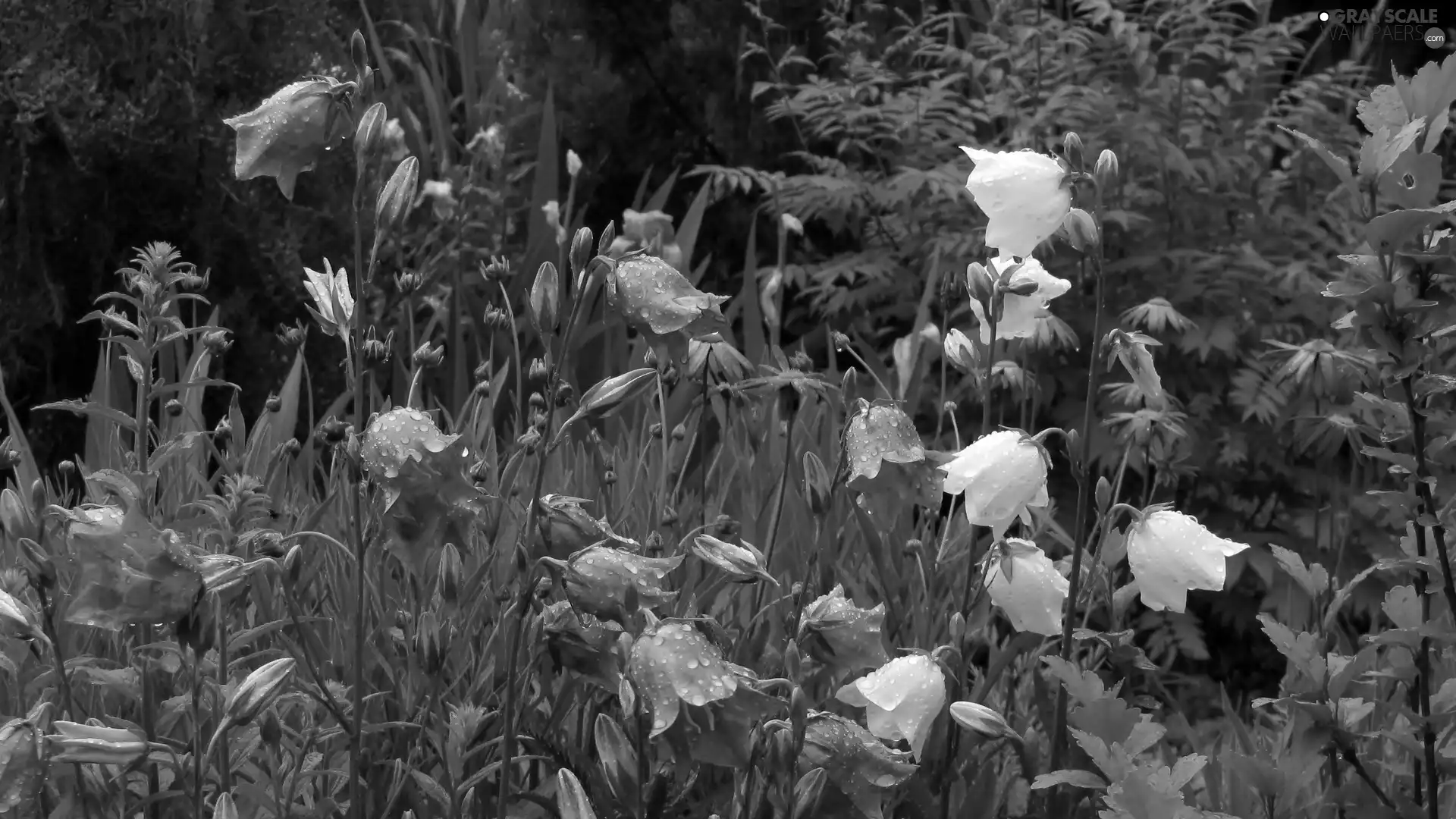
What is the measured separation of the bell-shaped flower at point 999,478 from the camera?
1253 millimetres

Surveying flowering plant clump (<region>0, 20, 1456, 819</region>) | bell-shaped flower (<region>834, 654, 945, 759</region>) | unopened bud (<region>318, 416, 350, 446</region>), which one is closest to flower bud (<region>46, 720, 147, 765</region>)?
flowering plant clump (<region>0, 20, 1456, 819</region>)

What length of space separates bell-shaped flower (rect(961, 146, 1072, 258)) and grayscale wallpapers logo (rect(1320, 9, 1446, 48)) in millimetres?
3917

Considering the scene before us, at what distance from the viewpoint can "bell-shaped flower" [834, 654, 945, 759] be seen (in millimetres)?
1242

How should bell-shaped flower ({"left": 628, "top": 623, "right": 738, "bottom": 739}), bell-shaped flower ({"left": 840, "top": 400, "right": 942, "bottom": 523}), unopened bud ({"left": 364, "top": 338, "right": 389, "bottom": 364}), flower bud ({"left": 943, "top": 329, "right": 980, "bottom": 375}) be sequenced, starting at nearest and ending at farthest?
bell-shaped flower ({"left": 628, "top": 623, "right": 738, "bottom": 739}), unopened bud ({"left": 364, "top": 338, "right": 389, "bottom": 364}), bell-shaped flower ({"left": 840, "top": 400, "right": 942, "bottom": 523}), flower bud ({"left": 943, "top": 329, "right": 980, "bottom": 375})

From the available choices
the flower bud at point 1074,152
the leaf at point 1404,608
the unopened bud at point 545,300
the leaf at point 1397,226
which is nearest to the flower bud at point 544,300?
the unopened bud at point 545,300

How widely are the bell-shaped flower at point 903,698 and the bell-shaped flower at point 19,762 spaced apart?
28.4 inches

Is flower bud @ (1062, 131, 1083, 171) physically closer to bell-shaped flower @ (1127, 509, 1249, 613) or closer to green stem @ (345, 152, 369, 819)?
bell-shaped flower @ (1127, 509, 1249, 613)

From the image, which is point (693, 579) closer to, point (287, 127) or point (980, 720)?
point (980, 720)

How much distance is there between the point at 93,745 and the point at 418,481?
32 centimetres

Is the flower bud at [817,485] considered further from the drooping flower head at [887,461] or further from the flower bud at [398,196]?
→ the flower bud at [398,196]

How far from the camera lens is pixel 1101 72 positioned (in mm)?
4027

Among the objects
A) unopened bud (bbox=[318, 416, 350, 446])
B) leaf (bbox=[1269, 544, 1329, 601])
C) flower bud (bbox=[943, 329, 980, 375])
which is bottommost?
leaf (bbox=[1269, 544, 1329, 601])

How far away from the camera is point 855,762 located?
42.4 inches

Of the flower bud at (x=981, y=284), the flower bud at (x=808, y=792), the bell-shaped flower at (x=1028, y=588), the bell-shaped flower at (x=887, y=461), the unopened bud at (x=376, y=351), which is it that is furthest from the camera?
the flower bud at (x=981, y=284)
